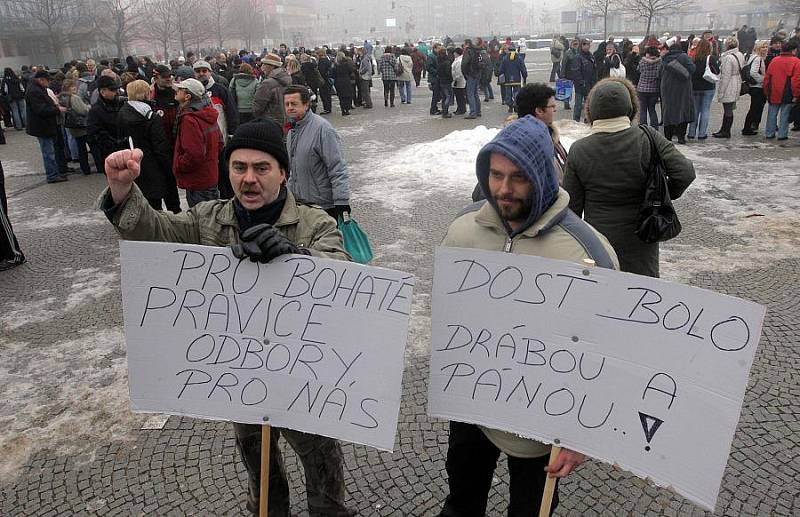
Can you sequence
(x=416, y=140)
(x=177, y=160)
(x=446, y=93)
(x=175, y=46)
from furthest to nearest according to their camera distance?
(x=175, y=46), (x=446, y=93), (x=416, y=140), (x=177, y=160)

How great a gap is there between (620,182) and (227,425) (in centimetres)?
282

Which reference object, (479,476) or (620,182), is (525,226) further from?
(620,182)

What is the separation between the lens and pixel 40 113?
9.85 metres

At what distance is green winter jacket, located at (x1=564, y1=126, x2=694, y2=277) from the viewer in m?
3.47

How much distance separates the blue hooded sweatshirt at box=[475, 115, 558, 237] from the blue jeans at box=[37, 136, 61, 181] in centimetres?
1051

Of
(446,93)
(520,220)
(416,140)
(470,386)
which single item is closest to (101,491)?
(470,386)

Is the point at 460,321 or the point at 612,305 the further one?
the point at 460,321

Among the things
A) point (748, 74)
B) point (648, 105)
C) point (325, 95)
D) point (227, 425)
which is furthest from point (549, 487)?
point (325, 95)

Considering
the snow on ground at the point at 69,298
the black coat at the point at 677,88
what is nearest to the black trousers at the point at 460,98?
the black coat at the point at 677,88

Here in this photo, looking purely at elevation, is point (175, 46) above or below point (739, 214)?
above

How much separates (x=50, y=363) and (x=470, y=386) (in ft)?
12.5

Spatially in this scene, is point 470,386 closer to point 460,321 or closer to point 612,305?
point 460,321

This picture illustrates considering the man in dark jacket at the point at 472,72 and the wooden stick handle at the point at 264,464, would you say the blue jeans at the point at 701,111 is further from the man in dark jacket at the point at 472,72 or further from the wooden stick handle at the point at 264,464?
the wooden stick handle at the point at 264,464

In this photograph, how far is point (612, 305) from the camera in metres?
1.78
